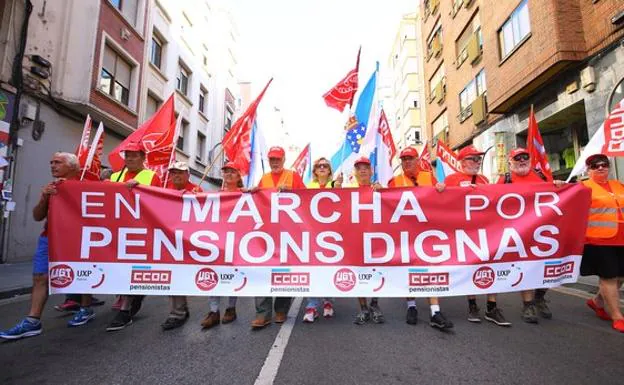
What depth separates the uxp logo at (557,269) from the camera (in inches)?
155

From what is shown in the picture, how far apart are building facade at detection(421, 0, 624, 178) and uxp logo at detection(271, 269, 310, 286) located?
27.9 feet

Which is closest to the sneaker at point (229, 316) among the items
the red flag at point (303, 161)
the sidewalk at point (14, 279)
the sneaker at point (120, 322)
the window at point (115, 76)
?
the sneaker at point (120, 322)

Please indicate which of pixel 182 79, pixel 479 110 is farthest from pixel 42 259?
pixel 182 79

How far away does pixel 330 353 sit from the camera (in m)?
3.19

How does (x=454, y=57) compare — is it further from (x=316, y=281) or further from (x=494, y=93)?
(x=316, y=281)

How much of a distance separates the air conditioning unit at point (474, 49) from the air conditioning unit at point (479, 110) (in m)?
1.78

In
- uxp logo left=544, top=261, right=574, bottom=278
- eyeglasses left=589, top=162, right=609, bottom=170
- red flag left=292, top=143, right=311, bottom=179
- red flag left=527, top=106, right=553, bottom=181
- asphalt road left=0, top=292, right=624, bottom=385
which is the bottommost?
asphalt road left=0, top=292, right=624, bottom=385

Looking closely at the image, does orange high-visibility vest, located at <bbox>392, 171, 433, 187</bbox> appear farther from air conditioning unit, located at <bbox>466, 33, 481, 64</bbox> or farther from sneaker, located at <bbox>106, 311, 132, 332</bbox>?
air conditioning unit, located at <bbox>466, 33, 481, 64</bbox>

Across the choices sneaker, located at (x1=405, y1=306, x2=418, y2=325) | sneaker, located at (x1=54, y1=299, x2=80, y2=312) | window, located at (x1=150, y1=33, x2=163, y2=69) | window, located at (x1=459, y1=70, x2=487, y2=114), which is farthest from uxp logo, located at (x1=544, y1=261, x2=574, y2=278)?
window, located at (x1=150, y1=33, x2=163, y2=69)

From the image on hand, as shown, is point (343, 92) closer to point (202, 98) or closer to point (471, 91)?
point (471, 91)

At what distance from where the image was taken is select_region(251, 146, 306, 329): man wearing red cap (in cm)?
405

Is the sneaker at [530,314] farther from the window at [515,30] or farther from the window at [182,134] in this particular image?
the window at [182,134]

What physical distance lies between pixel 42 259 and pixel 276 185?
2.64 metres

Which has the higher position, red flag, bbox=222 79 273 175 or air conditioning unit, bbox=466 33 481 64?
air conditioning unit, bbox=466 33 481 64
